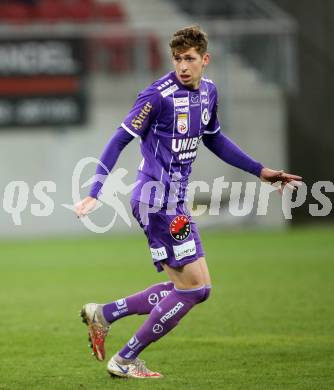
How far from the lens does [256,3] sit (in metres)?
20.8

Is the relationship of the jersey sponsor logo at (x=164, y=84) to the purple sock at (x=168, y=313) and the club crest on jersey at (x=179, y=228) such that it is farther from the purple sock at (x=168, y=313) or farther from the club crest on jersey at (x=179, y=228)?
the purple sock at (x=168, y=313)

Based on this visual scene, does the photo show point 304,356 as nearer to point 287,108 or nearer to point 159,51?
point 159,51

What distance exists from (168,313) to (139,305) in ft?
1.46

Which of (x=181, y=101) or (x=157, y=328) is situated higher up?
(x=181, y=101)

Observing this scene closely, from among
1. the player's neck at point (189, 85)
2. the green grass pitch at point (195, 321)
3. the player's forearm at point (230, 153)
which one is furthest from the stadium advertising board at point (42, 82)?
the player's neck at point (189, 85)

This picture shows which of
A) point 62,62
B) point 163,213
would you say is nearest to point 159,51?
point 62,62

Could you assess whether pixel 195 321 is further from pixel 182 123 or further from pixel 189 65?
pixel 189 65

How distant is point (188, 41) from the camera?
6.22m

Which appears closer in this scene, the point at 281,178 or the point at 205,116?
the point at 205,116

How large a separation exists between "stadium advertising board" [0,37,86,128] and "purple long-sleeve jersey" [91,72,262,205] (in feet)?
Result: 41.9

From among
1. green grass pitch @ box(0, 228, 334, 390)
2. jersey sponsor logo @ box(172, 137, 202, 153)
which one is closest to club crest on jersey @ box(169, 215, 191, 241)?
jersey sponsor logo @ box(172, 137, 202, 153)

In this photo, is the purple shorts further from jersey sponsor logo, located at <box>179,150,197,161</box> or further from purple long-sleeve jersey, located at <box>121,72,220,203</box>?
jersey sponsor logo, located at <box>179,150,197,161</box>

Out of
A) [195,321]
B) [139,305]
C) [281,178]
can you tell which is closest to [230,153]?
[281,178]

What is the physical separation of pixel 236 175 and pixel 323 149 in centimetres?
233
